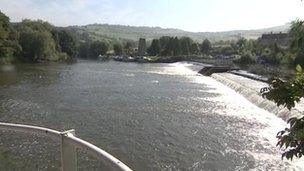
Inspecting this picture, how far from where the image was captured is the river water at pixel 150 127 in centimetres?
1688

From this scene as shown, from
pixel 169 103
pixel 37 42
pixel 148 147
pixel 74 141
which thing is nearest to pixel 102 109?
pixel 169 103

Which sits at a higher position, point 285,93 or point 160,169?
point 285,93

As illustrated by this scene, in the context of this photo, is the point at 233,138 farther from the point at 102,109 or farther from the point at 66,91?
the point at 66,91

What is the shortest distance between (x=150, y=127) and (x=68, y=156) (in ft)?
65.8

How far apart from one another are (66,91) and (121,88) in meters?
6.14

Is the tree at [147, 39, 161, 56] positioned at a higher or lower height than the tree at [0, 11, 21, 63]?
lower

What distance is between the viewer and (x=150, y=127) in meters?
23.8

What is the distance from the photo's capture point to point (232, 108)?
31297 mm

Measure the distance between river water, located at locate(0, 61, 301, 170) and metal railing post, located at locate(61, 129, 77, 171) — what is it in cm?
273

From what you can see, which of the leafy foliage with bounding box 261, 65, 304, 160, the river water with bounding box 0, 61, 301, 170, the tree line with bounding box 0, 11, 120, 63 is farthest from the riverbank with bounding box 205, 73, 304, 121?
the tree line with bounding box 0, 11, 120, 63

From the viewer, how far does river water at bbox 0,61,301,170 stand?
1688 cm

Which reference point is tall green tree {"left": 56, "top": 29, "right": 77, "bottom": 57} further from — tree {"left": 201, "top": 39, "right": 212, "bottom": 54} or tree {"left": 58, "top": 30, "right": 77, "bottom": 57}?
tree {"left": 201, "top": 39, "right": 212, "bottom": 54}

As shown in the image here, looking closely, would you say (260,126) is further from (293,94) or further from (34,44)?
(34,44)

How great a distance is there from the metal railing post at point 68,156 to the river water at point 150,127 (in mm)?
2729
